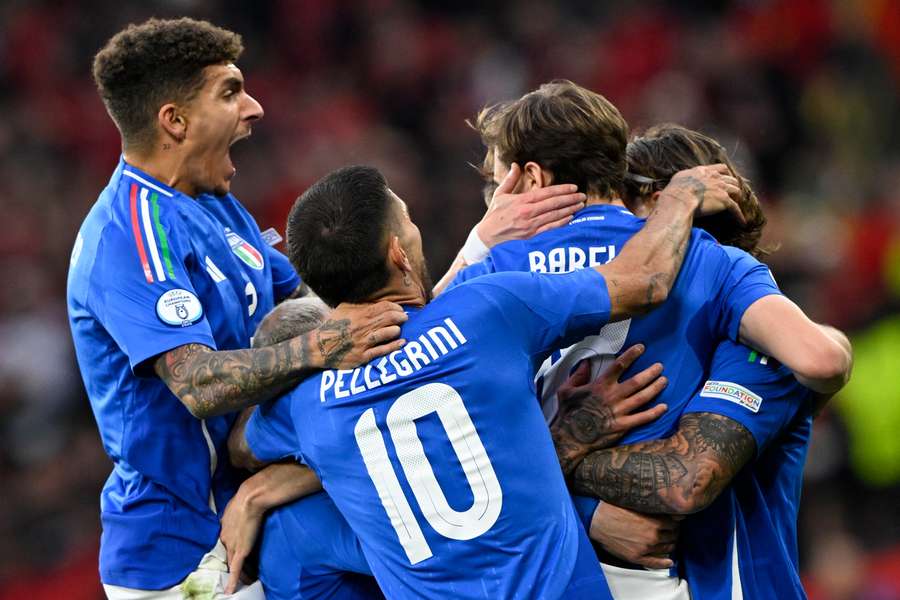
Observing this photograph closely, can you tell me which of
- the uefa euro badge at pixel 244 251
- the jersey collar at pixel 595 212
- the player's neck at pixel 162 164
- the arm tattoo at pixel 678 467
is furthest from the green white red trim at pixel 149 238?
the arm tattoo at pixel 678 467

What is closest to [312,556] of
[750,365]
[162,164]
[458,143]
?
[162,164]

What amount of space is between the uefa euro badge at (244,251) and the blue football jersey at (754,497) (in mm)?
1520

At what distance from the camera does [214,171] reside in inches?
161

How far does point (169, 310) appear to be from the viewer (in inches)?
144

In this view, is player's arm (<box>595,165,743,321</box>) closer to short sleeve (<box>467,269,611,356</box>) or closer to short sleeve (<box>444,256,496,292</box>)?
short sleeve (<box>467,269,611,356</box>)

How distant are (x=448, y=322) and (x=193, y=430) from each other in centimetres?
105

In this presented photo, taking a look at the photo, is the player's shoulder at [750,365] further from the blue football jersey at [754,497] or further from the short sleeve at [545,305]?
the short sleeve at [545,305]

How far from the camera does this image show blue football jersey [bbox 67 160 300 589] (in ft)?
12.3

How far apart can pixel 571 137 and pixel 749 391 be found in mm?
882

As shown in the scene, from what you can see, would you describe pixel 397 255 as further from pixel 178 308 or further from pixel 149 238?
pixel 149 238

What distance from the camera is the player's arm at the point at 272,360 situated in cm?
332

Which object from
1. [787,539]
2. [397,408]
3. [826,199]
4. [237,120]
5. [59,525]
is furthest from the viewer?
[826,199]

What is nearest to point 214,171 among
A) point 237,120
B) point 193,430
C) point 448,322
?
point 237,120

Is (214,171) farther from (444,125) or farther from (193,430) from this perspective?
(444,125)
